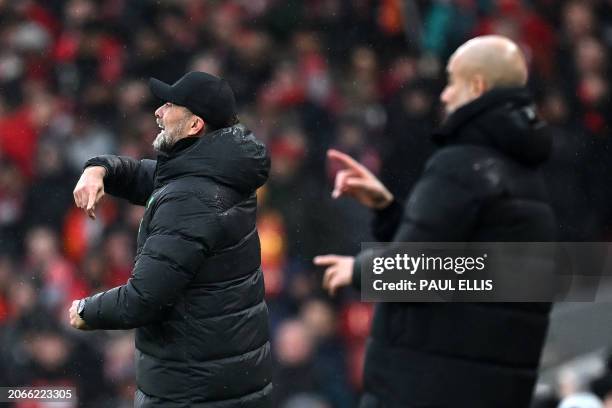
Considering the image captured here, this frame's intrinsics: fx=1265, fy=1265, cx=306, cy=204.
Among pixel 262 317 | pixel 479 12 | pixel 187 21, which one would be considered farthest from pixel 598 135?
pixel 262 317

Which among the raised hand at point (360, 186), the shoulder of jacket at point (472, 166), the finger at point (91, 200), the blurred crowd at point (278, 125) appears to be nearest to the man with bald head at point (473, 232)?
the shoulder of jacket at point (472, 166)

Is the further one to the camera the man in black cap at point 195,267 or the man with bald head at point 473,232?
the man in black cap at point 195,267

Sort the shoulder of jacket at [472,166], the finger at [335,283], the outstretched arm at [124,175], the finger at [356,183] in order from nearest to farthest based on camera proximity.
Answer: the shoulder of jacket at [472,166] → the finger at [335,283] → the finger at [356,183] → the outstretched arm at [124,175]

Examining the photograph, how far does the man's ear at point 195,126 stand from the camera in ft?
12.2

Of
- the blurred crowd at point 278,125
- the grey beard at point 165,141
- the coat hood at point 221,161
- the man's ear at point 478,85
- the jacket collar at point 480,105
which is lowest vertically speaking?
the blurred crowd at point 278,125

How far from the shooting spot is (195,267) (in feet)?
11.8

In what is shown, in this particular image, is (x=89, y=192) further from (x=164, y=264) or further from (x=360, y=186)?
(x=360, y=186)

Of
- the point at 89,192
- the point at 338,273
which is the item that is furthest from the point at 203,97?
the point at 338,273

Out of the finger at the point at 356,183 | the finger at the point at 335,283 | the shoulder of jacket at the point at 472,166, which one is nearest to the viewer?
the shoulder of jacket at the point at 472,166

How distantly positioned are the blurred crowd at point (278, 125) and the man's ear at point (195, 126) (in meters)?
2.30

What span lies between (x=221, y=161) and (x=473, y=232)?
32.9 inches

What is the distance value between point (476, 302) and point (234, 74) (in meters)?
4.62

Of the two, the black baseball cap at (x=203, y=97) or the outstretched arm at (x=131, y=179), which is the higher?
the black baseball cap at (x=203, y=97)

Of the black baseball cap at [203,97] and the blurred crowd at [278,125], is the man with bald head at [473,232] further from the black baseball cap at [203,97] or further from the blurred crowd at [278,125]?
the blurred crowd at [278,125]
